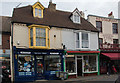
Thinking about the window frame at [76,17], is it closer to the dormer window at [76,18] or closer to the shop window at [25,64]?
the dormer window at [76,18]

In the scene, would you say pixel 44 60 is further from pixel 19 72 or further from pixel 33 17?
pixel 33 17

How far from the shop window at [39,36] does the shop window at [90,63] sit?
6046 millimetres

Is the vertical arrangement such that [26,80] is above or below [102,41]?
below

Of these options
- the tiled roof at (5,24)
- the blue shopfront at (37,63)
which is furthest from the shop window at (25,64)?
the tiled roof at (5,24)

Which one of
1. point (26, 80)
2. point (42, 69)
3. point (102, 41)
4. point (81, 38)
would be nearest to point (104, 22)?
point (102, 41)

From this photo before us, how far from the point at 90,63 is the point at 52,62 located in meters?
5.54

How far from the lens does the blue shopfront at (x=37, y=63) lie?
14.0 meters

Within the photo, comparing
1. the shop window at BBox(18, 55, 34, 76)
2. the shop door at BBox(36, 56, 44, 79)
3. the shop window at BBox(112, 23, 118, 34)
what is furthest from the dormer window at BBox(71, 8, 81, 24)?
the shop window at BBox(18, 55, 34, 76)

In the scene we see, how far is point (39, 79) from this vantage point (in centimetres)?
1487

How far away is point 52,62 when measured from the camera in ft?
52.2

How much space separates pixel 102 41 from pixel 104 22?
9.42ft

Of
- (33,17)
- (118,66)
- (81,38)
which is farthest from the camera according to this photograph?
(118,66)

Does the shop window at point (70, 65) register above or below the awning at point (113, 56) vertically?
below

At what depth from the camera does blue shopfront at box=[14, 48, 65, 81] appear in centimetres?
1404
